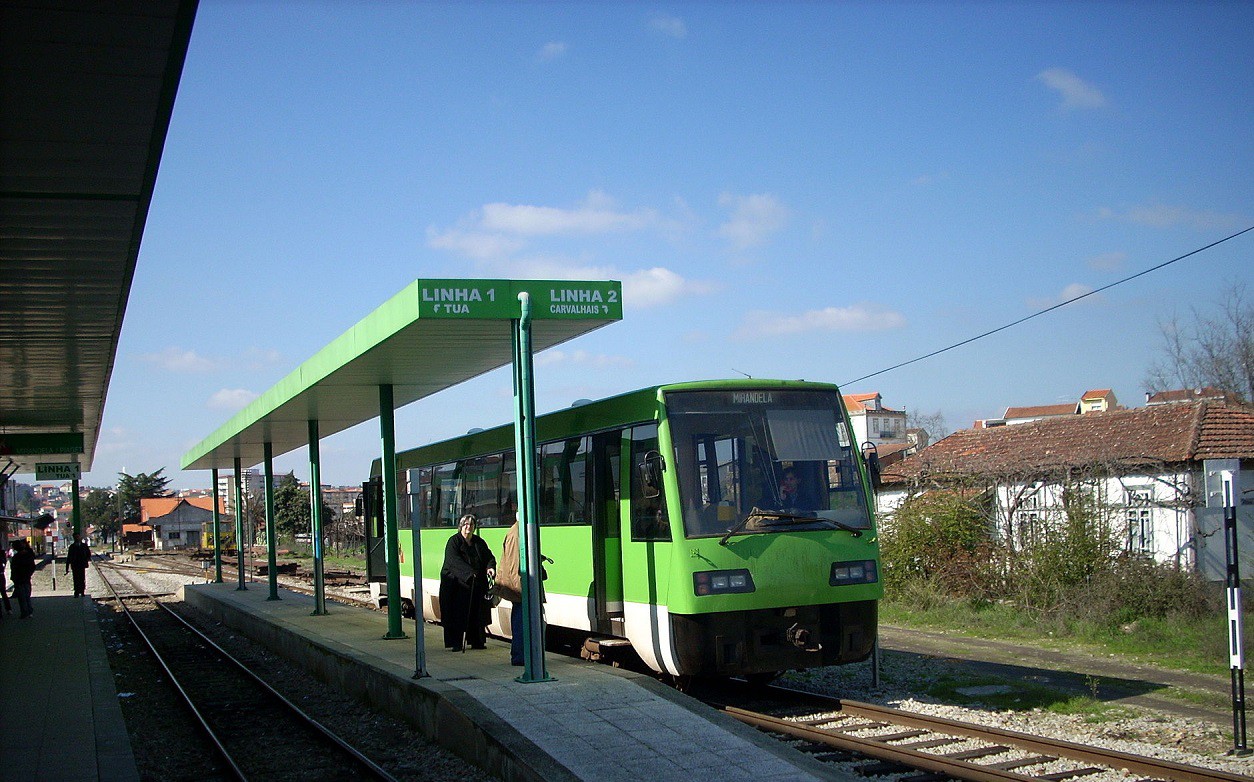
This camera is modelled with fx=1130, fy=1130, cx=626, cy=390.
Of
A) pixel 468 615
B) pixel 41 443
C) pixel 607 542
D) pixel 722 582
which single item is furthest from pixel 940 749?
pixel 41 443

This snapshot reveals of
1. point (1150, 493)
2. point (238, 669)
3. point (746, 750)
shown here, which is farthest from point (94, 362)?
point (1150, 493)

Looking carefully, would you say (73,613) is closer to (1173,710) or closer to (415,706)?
(415,706)

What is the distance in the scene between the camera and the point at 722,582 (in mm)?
10273

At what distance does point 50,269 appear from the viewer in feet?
37.6

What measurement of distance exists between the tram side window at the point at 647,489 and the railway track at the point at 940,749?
1.93m

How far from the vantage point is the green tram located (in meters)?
10.3

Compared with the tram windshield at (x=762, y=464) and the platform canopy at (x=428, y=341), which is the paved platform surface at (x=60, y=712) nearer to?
the platform canopy at (x=428, y=341)

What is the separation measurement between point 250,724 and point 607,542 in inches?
185

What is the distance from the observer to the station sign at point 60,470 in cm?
3472

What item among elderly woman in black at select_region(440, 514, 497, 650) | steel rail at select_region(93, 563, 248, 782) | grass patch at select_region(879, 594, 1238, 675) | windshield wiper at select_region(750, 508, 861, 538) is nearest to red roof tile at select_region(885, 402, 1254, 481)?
grass patch at select_region(879, 594, 1238, 675)

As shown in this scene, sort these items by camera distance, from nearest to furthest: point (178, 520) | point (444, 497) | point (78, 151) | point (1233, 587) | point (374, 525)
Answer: point (78, 151)
point (1233, 587)
point (444, 497)
point (374, 525)
point (178, 520)

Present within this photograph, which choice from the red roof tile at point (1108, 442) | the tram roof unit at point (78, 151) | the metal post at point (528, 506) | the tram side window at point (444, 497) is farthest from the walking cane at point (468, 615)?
the red roof tile at point (1108, 442)

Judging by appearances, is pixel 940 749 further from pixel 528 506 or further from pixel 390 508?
pixel 390 508

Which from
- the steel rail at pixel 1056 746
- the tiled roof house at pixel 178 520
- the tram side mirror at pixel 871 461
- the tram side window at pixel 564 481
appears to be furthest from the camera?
the tiled roof house at pixel 178 520
